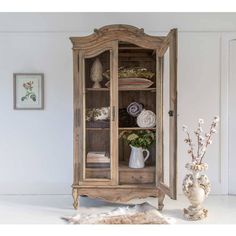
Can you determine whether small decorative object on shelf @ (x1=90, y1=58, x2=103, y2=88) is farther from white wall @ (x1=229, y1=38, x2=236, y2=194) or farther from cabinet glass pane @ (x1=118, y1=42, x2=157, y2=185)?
white wall @ (x1=229, y1=38, x2=236, y2=194)

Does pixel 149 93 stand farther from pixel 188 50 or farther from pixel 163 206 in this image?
pixel 163 206

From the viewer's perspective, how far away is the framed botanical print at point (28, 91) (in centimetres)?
399

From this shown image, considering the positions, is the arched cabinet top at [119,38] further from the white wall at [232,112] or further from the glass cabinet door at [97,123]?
the white wall at [232,112]

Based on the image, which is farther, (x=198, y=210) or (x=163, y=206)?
(x=163, y=206)

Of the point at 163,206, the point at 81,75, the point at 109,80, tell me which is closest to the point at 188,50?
the point at 109,80

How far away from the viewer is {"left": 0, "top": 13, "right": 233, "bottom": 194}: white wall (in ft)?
13.1

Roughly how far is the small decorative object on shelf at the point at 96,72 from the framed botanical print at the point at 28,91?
0.83 meters

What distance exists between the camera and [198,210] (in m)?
3.12

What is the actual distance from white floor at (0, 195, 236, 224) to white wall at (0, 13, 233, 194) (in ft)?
0.71

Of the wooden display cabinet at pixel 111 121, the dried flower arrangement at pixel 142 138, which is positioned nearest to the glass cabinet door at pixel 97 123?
the wooden display cabinet at pixel 111 121

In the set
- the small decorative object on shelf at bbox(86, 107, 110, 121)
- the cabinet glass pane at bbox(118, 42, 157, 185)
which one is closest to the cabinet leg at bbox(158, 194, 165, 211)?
the cabinet glass pane at bbox(118, 42, 157, 185)

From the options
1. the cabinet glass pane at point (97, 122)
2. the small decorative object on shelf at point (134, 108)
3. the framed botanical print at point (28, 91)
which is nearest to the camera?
the cabinet glass pane at point (97, 122)

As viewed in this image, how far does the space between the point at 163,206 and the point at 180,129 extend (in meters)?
1.02

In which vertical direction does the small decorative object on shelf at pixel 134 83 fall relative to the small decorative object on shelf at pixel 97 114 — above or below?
above
